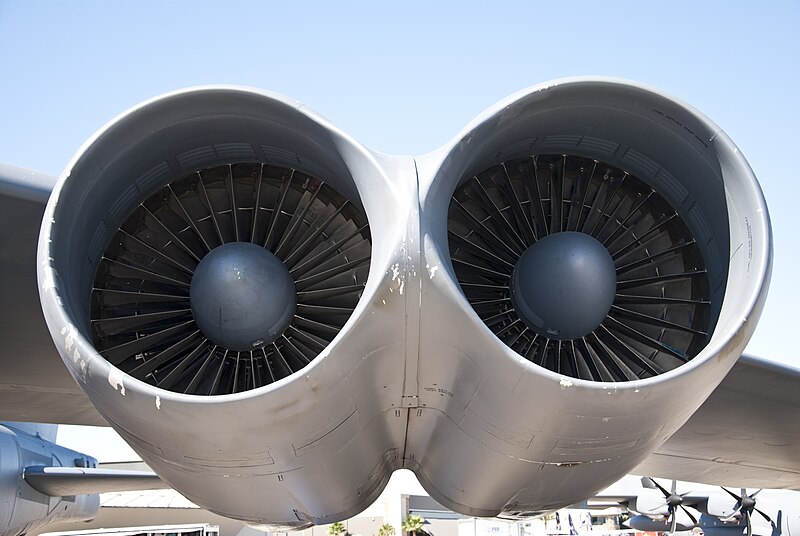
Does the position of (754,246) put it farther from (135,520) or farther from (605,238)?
(135,520)

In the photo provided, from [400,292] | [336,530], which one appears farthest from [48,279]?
[336,530]

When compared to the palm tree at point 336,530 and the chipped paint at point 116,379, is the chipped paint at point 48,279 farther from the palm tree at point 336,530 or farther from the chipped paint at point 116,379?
the palm tree at point 336,530

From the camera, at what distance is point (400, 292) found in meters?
2.96

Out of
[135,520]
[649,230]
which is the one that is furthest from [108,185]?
[135,520]

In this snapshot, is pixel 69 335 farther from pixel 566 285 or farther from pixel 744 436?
pixel 744 436

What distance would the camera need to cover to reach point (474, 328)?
9.97ft

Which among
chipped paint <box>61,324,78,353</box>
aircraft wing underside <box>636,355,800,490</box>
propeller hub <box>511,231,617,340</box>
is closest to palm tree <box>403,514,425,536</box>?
aircraft wing underside <box>636,355,800,490</box>

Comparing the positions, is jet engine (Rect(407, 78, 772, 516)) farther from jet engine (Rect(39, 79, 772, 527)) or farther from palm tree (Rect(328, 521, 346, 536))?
palm tree (Rect(328, 521, 346, 536))

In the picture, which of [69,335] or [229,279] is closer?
[69,335]

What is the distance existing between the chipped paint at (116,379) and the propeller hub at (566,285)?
2.09 m

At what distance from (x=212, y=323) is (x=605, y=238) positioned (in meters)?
2.32

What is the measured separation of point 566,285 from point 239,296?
1.70 metres

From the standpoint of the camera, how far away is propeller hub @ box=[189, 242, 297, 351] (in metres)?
3.73

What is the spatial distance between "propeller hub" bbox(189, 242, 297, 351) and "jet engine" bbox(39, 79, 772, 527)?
0.01 meters
